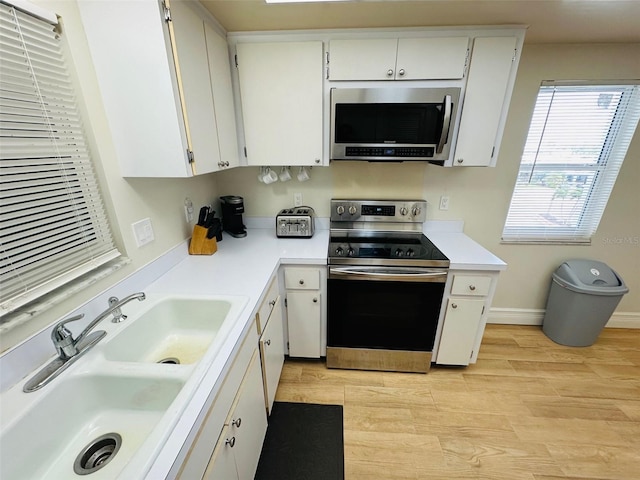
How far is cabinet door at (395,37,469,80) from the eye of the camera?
1521 mm

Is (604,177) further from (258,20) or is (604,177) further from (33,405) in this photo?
(33,405)

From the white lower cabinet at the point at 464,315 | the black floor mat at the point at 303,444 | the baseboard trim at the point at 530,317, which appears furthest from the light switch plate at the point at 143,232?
the baseboard trim at the point at 530,317

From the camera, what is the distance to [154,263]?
1.38 metres

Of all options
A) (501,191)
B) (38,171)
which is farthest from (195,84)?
(501,191)

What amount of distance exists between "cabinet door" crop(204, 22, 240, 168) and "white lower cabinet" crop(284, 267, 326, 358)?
814 millimetres

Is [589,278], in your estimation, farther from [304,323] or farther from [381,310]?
[304,323]

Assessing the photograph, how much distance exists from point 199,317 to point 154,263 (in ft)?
1.33

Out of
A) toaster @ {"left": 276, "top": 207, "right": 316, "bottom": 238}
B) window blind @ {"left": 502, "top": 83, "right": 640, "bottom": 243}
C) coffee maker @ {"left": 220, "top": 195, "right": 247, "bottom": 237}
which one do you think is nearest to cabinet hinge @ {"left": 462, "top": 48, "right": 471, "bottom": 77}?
window blind @ {"left": 502, "top": 83, "right": 640, "bottom": 243}

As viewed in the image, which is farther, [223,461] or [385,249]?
[385,249]

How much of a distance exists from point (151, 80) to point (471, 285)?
1.98 meters

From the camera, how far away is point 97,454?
0.78 m

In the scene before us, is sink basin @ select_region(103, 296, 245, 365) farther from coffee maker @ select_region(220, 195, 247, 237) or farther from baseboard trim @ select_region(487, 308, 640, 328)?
baseboard trim @ select_region(487, 308, 640, 328)

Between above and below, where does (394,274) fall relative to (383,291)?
above

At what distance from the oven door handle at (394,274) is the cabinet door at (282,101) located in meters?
0.75
